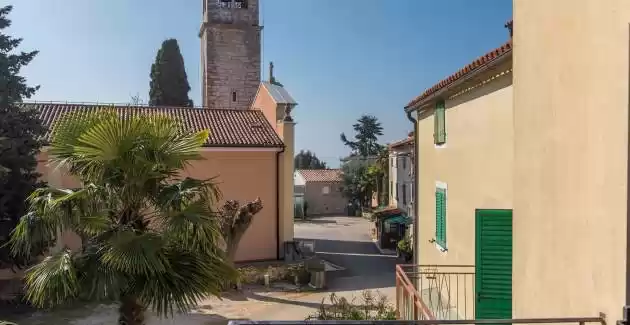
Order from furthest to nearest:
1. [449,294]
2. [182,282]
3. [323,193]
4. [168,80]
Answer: [323,193]
[168,80]
[449,294]
[182,282]

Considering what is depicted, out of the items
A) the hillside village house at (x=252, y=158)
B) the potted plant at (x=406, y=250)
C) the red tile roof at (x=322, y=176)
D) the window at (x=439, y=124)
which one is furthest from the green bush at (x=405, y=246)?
the red tile roof at (x=322, y=176)

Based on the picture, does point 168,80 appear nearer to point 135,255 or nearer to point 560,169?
point 135,255

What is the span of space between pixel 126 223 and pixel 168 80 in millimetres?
33885

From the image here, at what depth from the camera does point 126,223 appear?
7051mm

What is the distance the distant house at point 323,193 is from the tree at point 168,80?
14549 mm

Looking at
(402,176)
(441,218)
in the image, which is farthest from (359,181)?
(441,218)

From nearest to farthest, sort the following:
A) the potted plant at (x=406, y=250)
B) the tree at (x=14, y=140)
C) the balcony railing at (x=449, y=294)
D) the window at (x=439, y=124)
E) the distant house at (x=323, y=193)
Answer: the balcony railing at (x=449, y=294)
the window at (x=439, y=124)
the tree at (x=14, y=140)
the potted plant at (x=406, y=250)
the distant house at (x=323, y=193)

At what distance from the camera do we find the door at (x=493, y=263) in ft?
20.5

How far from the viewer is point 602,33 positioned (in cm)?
275

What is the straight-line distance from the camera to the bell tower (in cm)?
3162

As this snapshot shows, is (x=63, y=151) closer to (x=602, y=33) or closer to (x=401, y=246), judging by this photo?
(x=602, y=33)

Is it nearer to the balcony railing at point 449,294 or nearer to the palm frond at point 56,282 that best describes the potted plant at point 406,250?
the balcony railing at point 449,294

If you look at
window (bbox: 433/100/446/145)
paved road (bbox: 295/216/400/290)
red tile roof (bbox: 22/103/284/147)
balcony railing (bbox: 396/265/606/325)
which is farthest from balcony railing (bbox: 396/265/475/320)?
red tile roof (bbox: 22/103/284/147)

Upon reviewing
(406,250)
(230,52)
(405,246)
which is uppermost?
(230,52)
